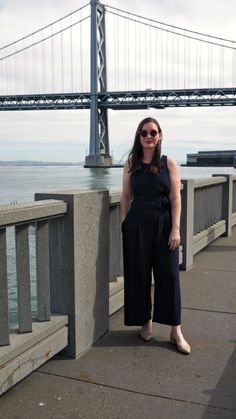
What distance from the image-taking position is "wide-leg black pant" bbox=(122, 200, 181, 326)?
3375mm

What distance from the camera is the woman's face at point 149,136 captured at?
10.9 ft

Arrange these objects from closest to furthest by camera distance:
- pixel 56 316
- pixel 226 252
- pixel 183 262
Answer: pixel 56 316
pixel 183 262
pixel 226 252

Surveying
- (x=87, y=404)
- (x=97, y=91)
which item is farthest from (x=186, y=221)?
(x=97, y=91)

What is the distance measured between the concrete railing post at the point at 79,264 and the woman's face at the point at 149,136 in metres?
0.47

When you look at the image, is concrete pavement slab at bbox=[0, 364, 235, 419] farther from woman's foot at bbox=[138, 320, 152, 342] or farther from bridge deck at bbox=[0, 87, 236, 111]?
bridge deck at bbox=[0, 87, 236, 111]

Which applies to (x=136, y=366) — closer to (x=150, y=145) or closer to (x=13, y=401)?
(x=13, y=401)

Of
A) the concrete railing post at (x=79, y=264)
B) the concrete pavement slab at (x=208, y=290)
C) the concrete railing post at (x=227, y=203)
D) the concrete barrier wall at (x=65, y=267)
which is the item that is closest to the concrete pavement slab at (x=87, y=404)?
the concrete barrier wall at (x=65, y=267)

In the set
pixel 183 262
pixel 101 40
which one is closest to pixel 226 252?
pixel 183 262

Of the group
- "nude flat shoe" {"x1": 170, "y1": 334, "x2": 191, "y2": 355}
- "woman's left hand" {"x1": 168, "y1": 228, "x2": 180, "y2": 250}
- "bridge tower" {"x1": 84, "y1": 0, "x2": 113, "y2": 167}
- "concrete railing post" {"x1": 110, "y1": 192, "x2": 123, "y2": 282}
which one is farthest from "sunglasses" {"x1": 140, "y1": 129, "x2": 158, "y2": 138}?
"bridge tower" {"x1": 84, "y1": 0, "x2": 113, "y2": 167}

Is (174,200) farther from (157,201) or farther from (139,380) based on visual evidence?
(139,380)

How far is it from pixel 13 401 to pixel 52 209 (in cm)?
105

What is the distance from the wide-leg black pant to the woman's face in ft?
1.20

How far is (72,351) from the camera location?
10.7 ft

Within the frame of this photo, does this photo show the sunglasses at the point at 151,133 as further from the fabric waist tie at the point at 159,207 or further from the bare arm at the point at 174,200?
the fabric waist tie at the point at 159,207
